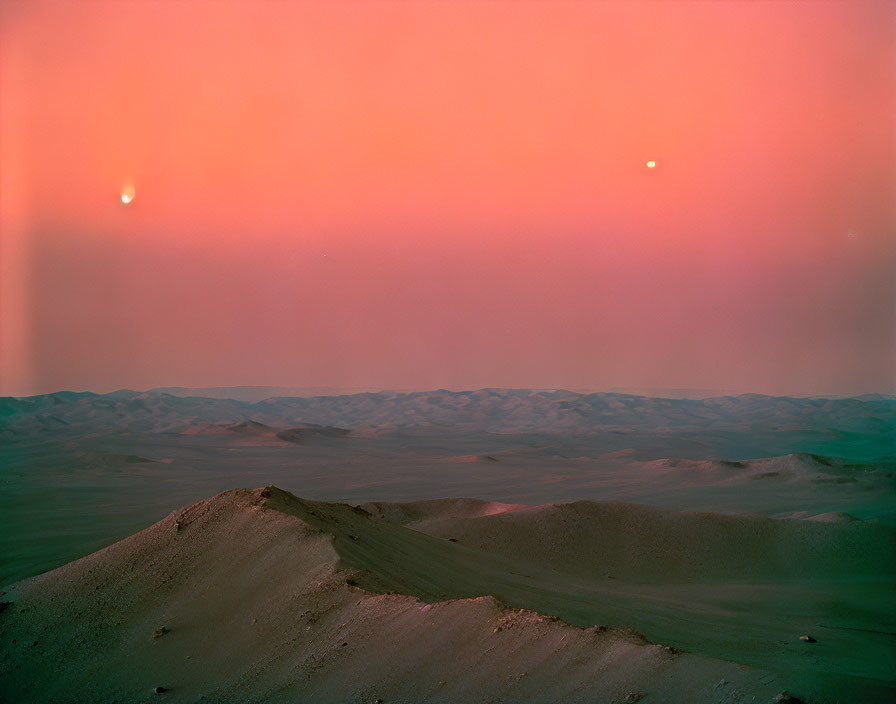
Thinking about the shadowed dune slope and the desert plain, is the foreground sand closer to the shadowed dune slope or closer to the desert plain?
the desert plain

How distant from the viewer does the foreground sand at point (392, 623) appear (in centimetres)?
356

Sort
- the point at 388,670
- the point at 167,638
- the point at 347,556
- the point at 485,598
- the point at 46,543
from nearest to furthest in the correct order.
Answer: the point at 388,670
the point at 485,598
the point at 167,638
the point at 347,556
the point at 46,543

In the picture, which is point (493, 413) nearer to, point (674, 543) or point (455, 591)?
point (674, 543)

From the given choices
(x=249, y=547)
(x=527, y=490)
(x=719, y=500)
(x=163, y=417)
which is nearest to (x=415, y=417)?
(x=163, y=417)

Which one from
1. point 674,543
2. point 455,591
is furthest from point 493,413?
point 455,591

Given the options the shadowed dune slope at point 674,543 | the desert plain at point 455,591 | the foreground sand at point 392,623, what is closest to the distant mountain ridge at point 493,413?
the desert plain at point 455,591

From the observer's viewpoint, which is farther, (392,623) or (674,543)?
(674,543)

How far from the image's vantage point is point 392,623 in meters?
4.27

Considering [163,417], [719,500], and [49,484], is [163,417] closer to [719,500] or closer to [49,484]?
[49,484]

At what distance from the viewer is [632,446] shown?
34969 millimetres

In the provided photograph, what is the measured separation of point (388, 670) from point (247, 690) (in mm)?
828

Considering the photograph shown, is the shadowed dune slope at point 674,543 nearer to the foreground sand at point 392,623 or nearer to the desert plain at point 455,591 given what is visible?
the desert plain at point 455,591

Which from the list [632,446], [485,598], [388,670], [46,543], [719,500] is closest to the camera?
[388,670]

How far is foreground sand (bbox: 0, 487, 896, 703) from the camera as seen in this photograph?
3.56 metres
